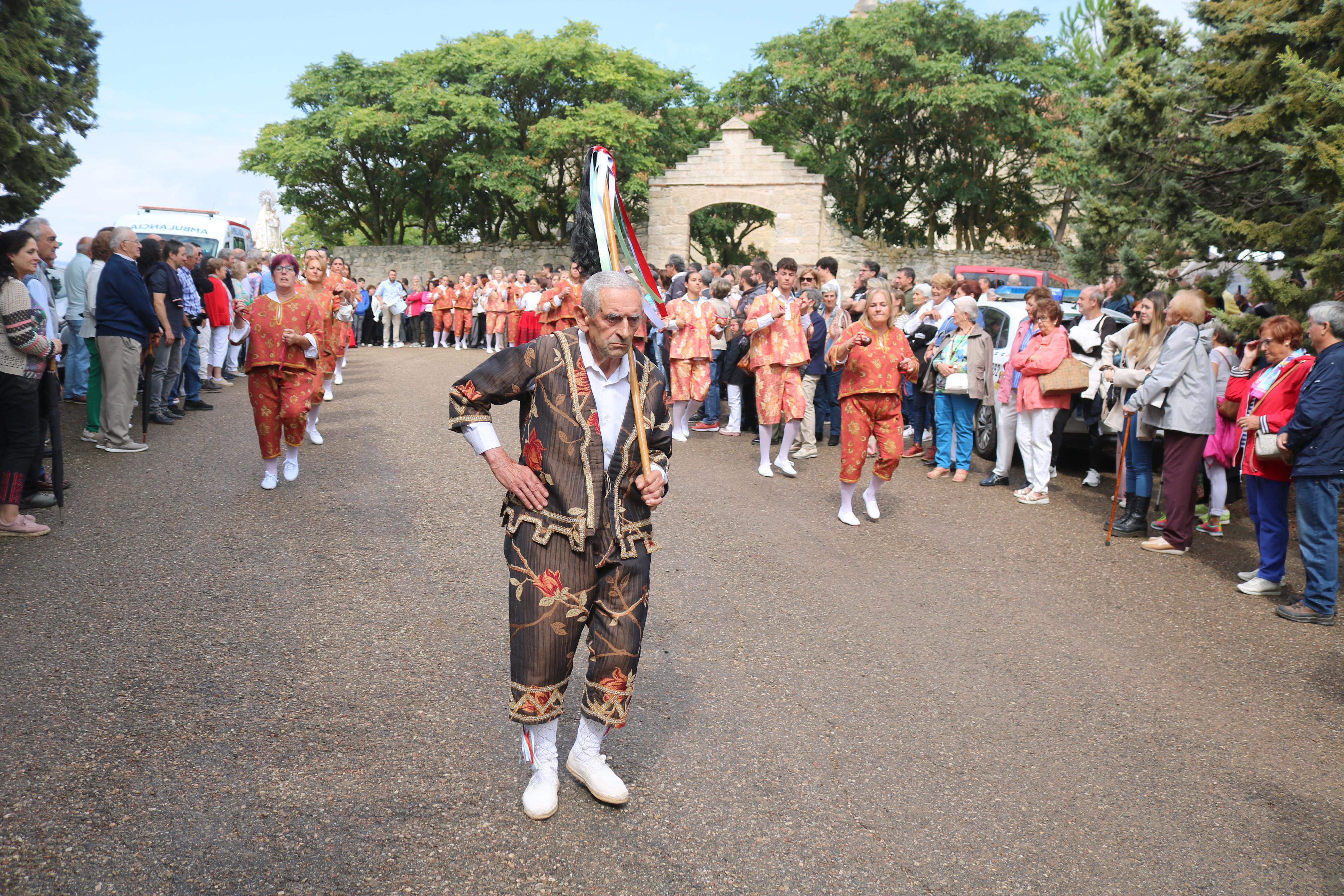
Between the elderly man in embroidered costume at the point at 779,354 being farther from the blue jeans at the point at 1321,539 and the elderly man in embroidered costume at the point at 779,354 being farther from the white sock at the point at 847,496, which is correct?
the blue jeans at the point at 1321,539

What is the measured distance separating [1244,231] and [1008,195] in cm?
2707

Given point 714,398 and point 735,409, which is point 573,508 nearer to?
point 735,409

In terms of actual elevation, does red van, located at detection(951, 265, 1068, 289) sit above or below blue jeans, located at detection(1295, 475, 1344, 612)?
above

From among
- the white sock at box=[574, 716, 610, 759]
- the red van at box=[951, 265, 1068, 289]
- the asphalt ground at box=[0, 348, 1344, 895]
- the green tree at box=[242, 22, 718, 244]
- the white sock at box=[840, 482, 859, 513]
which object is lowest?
the asphalt ground at box=[0, 348, 1344, 895]

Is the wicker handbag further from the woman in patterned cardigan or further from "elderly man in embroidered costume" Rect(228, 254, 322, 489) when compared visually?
the woman in patterned cardigan

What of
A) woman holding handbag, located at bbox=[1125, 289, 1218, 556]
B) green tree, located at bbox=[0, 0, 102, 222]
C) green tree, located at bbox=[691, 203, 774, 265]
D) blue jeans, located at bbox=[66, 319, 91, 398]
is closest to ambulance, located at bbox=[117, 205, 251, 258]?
green tree, located at bbox=[0, 0, 102, 222]

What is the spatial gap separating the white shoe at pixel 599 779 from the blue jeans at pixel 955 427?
7030 mm

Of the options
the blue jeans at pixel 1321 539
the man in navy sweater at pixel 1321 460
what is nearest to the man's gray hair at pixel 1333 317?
the man in navy sweater at pixel 1321 460

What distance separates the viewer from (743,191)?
31.7 meters

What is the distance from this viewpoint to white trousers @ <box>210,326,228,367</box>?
1443cm

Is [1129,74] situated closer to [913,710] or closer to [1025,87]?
[913,710]

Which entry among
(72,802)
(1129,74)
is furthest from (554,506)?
(1129,74)

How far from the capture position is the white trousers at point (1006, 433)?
Result: 9.38 meters

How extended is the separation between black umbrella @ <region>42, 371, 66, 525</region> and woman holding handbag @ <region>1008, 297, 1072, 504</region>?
7403 millimetres
